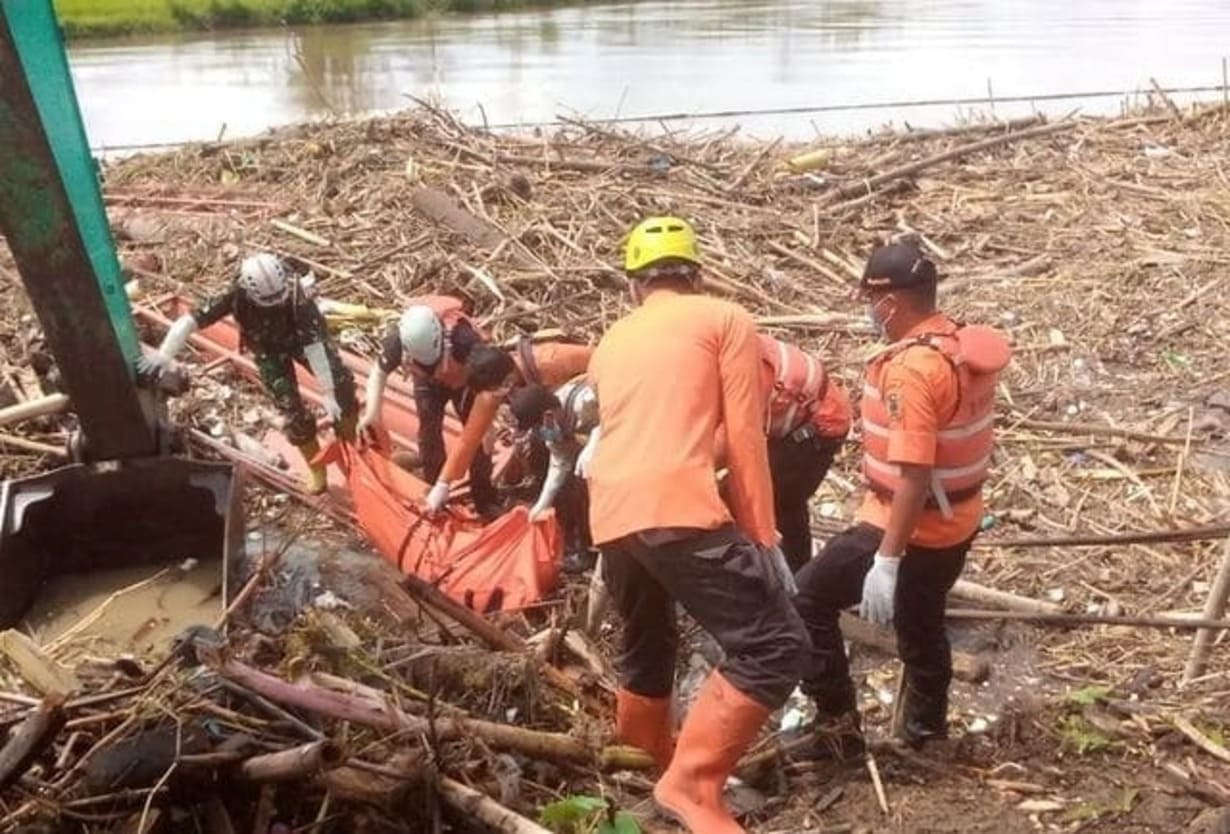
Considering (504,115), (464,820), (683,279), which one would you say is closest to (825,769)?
(464,820)

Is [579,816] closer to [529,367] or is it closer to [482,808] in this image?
[482,808]

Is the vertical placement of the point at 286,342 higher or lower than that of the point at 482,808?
higher

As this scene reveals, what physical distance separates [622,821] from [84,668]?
7.18 ft

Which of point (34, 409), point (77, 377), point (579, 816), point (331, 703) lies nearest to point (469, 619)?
point (331, 703)

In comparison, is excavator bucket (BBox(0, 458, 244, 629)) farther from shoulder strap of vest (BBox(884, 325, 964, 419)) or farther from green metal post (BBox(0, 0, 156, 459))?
shoulder strap of vest (BBox(884, 325, 964, 419))

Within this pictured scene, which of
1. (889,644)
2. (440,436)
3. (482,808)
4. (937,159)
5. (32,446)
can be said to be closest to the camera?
(482,808)

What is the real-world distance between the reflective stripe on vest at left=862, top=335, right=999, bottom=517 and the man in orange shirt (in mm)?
410

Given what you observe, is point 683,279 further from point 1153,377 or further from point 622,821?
point 1153,377

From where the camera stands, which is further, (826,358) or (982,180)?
(982,180)

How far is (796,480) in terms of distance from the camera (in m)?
5.57

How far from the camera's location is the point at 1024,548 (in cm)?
662

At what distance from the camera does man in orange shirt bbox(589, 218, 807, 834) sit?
13.9 ft

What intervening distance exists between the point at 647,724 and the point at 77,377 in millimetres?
2997

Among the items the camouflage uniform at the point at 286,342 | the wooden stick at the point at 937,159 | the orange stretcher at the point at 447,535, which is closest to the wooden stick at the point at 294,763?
the orange stretcher at the point at 447,535
